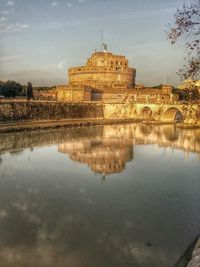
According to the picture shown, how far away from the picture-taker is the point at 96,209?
7715 mm

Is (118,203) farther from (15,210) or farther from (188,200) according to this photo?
(15,210)

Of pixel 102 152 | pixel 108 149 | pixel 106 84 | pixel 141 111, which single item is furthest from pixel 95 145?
pixel 106 84

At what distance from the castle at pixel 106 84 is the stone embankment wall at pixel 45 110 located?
1.55m

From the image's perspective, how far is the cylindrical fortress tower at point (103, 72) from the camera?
4645 centimetres

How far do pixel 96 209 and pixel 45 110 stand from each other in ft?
83.9

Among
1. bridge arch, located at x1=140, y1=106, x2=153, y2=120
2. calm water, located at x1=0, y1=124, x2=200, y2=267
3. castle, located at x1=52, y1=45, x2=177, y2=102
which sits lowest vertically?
calm water, located at x1=0, y1=124, x2=200, y2=267

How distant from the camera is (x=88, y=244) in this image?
19.6ft

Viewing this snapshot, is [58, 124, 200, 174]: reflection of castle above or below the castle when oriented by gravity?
below

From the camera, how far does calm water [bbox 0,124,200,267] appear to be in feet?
18.4

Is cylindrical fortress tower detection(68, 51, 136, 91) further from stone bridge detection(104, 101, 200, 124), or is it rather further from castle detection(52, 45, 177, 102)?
stone bridge detection(104, 101, 200, 124)

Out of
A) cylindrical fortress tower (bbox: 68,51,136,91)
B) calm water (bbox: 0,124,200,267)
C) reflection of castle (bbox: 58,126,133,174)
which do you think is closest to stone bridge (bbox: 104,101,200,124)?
cylindrical fortress tower (bbox: 68,51,136,91)

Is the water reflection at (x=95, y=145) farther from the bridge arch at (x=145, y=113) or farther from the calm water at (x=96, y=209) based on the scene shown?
the bridge arch at (x=145, y=113)

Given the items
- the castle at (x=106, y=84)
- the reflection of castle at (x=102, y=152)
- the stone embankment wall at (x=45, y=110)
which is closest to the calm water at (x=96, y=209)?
the reflection of castle at (x=102, y=152)

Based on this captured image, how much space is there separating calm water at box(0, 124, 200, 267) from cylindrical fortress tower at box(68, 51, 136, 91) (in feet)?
105
